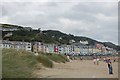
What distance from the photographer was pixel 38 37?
83438 millimetres

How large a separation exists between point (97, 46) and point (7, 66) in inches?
4313

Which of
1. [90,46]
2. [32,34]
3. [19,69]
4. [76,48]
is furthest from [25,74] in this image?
[90,46]

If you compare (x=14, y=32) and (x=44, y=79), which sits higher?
(x=14, y=32)

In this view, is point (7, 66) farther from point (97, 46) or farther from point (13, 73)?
point (97, 46)

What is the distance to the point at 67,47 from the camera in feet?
323

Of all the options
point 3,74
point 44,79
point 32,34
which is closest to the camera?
point 3,74

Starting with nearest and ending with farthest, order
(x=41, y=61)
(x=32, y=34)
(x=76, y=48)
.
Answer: (x=41, y=61) → (x=32, y=34) → (x=76, y=48)

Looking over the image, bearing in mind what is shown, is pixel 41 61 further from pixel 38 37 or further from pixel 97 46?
pixel 97 46

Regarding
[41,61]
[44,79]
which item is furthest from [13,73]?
[41,61]

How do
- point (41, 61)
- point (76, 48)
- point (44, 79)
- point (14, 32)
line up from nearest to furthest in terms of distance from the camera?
point (44, 79) → point (41, 61) → point (14, 32) → point (76, 48)

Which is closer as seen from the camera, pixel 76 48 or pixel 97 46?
pixel 76 48

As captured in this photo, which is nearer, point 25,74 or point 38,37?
point 25,74

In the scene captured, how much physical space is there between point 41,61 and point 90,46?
94846mm

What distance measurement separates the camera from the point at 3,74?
11.0 m
